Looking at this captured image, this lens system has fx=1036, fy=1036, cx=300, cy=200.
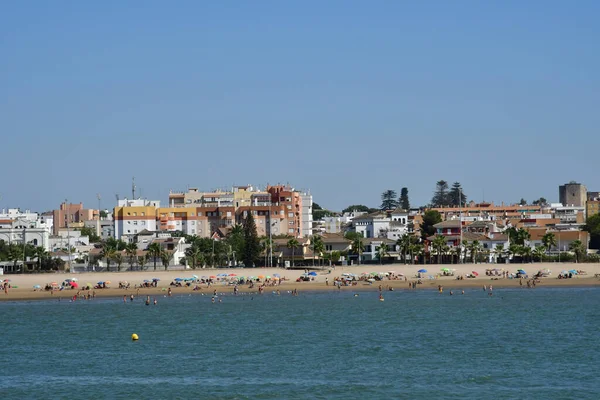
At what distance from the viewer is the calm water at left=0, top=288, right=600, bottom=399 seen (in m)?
39.1

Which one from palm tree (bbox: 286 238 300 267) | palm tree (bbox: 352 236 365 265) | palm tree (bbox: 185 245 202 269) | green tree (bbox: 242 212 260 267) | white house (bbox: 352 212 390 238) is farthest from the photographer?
white house (bbox: 352 212 390 238)

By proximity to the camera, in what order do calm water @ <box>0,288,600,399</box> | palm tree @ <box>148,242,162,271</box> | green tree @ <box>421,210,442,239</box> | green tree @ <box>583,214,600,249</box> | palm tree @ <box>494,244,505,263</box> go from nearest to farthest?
calm water @ <box>0,288,600,399</box> < palm tree @ <box>148,242,162,271</box> < palm tree @ <box>494,244,505,263</box> < green tree @ <box>583,214,600,249</box> < green tree @ <box>421,210,442,239</box>

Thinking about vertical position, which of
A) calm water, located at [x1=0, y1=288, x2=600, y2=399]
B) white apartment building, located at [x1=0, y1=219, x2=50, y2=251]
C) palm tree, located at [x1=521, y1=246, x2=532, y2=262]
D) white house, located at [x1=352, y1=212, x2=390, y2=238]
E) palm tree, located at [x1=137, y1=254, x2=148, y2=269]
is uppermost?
white house, located at [x1=352, y1=212, x2=390, y2=238]

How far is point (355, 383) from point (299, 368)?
4.46 meters

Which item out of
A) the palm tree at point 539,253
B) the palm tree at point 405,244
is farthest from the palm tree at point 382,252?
the palm tree at point 539,253

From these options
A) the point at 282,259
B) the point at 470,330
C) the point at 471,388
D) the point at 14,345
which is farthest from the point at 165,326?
the point at 282,259

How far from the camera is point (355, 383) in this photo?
39781 mm

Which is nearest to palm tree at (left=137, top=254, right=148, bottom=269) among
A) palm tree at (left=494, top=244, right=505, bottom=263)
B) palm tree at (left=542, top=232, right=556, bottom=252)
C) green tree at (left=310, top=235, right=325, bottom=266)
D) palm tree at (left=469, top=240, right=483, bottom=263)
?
green tree at (left=310, top=235, right=325, bottom=266)

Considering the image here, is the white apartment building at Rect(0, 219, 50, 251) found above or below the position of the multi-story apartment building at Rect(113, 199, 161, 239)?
below

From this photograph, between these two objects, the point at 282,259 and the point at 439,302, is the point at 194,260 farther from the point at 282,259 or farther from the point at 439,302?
the point at 439,302

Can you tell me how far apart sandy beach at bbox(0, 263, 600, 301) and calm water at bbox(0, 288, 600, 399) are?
8.60 metres

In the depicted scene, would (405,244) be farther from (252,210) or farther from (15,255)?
(15,255)

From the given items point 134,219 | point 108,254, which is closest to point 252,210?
point 134,219

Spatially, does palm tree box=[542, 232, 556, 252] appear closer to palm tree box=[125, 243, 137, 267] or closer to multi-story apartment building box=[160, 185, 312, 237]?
multi-story apartment building box=[160, 185, 312, 237]
